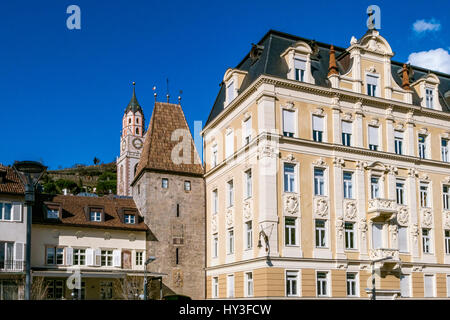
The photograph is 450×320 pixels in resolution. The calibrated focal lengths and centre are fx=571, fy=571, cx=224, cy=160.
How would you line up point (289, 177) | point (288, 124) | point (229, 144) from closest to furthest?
1. point (289, 177)
2. point (288, 124)
3. point (229, 144)

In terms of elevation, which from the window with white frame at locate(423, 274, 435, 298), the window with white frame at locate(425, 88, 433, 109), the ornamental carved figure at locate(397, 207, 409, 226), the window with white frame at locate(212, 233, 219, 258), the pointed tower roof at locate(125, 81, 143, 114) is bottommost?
the window with white frame at locate(423, 274, 435, 298)

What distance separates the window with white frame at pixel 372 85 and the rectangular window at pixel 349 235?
10.3 m

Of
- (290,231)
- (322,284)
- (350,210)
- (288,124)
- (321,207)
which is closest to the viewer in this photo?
(290,231)

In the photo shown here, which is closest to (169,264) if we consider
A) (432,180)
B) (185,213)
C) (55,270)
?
(185,213)

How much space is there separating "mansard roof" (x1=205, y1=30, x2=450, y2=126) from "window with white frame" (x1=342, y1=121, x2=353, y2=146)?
3.15m

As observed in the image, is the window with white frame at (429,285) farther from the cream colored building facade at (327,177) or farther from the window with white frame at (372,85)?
the window with white frame at (372,85)

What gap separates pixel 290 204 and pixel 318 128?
6.39 m

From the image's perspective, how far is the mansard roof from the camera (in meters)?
41.0

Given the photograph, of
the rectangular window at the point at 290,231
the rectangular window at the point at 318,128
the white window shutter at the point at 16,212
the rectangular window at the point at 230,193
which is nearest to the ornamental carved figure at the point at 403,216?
the rectangular window at the point at 318,128

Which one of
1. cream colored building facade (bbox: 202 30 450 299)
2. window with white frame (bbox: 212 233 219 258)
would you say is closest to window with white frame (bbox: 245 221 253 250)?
cream colored building facade (bbox: 202 30 450 299)

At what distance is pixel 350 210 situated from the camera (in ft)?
132

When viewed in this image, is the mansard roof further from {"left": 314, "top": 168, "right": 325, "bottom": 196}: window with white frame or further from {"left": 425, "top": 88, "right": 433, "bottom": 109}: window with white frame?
{"left": 314, "top": 168, "right": 325, "bottom": 196}: window with white frame

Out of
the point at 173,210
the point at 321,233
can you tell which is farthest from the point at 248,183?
the point at 173,210

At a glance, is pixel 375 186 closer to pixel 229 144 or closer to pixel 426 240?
pixel 426 240
